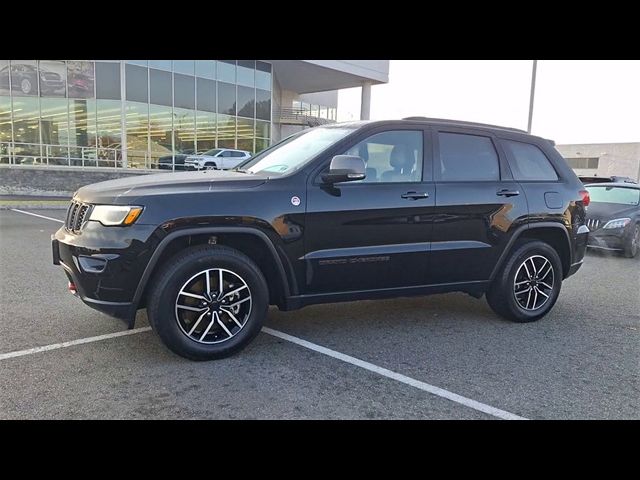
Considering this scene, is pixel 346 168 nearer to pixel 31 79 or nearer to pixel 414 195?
pixel 414 195

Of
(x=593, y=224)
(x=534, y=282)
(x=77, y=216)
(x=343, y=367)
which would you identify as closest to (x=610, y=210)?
(x=593, y=224)

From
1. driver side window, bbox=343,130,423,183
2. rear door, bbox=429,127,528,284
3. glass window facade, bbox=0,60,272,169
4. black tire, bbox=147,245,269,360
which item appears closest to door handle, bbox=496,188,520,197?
rear door, bbox=429,127,528,284

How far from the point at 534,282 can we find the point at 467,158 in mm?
1484

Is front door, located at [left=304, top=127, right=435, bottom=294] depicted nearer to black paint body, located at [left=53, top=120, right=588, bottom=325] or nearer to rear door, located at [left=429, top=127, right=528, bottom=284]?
black paint body, located at [left=53, top=120, right=588, bottom=325]

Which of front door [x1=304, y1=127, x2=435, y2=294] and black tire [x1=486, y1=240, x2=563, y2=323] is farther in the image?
black tire [x1=486, y1=240, x2=563, y2=323]

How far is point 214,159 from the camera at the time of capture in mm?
22891

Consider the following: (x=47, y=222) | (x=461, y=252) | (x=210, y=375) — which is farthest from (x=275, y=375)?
(x=47, y=222)

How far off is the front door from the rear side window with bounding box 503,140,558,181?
1.09m

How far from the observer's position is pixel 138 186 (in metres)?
3.53

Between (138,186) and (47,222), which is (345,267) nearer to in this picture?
(138,186)

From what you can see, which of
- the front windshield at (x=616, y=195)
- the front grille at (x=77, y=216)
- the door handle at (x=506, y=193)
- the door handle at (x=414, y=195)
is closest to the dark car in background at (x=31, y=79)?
the front grille at (x=77, y=216)

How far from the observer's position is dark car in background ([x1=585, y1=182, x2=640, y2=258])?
9117mm

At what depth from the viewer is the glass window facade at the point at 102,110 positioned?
20.5 meters

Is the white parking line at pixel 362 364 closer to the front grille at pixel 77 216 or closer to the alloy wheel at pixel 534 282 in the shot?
the front grille at pixel 77 216
